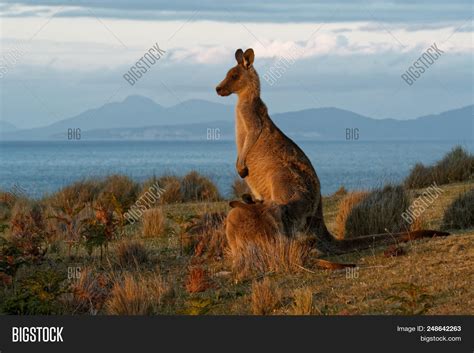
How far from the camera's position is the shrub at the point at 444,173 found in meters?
22.1

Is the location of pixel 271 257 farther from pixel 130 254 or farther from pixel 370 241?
pixel 130 254

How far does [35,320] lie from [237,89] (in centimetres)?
555

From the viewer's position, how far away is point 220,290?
35.4 ft

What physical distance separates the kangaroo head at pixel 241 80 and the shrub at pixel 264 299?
175 inches

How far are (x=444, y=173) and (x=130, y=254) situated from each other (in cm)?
1129

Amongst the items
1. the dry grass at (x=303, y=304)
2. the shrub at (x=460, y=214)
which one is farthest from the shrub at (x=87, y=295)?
the shrub at (x=460, y=214)

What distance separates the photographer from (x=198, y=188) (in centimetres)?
2242

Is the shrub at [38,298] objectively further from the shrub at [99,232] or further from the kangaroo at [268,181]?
the kangaroo at [268,181]

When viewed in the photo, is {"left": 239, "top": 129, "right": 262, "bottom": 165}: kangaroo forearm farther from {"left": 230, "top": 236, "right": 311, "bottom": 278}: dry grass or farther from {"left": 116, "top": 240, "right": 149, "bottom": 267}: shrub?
{"left": 116, "top": 240, "right": 149, "bottom": 267}: shrub

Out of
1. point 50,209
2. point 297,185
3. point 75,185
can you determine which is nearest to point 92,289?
point 297,185

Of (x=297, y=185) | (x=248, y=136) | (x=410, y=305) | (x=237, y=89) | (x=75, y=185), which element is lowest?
(x=410, y=305)

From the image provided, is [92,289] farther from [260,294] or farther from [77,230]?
[77,230]

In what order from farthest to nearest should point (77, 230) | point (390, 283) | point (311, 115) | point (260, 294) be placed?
1. point (311, 115)
2. point (77, 230)
3. point (390, 283)
4. point (260, 294)

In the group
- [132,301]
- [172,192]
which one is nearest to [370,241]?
[132,301]
